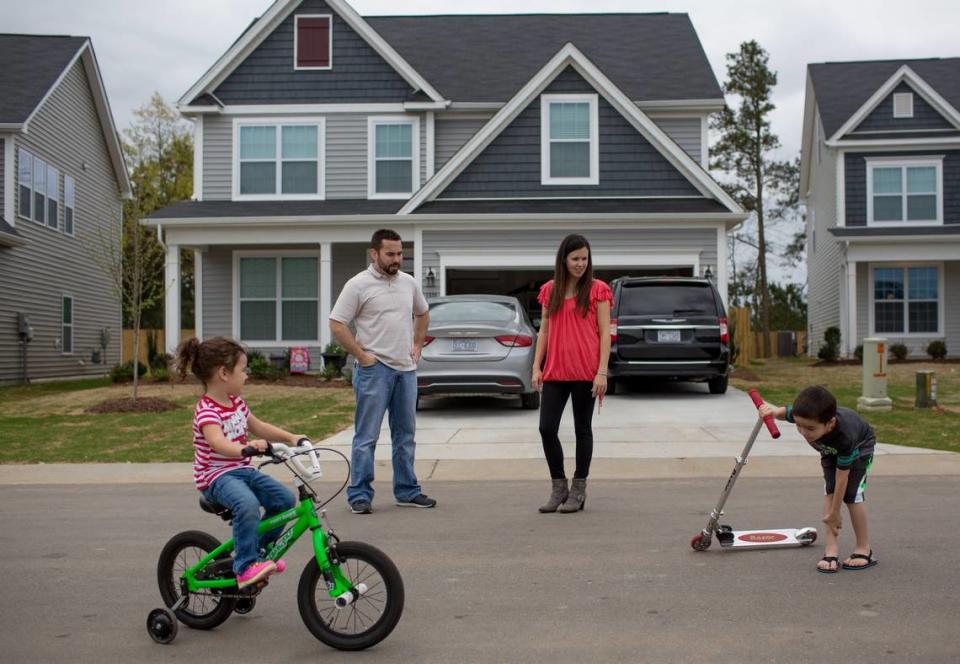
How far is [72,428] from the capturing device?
12844mm

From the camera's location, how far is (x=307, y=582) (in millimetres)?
4188

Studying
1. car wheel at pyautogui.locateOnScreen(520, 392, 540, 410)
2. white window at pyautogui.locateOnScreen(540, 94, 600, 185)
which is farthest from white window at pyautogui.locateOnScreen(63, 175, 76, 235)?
car wheel at pyautogui.locateOnScreen(520, 392, 540, 410)

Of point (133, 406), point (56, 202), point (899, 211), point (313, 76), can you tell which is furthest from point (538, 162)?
point (56, 202)

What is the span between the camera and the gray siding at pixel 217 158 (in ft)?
73.9

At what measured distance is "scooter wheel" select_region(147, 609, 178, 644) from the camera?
4359mm

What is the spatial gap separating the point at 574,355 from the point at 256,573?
3.35m

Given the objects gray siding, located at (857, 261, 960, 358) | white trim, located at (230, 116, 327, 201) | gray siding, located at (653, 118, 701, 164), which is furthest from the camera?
gray siding, located at (857, 261, 960, 358)

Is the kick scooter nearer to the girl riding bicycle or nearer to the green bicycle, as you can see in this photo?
the green bicycle

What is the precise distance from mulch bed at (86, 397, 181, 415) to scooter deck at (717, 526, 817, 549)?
1060 centimetres

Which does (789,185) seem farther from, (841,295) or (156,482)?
(156,482)

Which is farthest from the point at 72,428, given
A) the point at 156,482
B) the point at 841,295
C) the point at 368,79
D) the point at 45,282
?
the point at 841,295

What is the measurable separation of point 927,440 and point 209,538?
8.62m

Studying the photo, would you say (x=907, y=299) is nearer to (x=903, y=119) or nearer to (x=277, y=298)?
(x=903, y=119)

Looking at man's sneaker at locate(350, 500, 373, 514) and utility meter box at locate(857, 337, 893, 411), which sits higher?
utility meter box at locate(857, 337, 893, 411)
